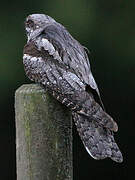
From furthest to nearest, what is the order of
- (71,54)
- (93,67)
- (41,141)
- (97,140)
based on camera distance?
(93,67) < (71,54) < (97,140) < (41,141)

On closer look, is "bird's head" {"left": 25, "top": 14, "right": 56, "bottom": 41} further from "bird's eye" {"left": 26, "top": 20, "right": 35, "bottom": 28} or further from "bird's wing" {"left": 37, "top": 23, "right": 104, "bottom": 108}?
"bird's wing" {"left": 37, "top": 23, "right": 104, "bottom": 108}

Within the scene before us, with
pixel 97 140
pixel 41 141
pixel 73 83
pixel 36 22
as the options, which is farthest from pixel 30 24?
pixel 41 141

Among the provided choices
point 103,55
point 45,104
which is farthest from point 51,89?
point 103,55

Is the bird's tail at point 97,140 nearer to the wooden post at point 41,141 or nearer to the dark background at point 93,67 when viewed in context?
the wooden post at point 41,141

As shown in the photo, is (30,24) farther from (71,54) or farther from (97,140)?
(97,140)

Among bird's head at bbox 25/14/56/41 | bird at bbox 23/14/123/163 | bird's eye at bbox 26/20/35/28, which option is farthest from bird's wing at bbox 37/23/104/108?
bird's eye at bbox 26/20/35/28

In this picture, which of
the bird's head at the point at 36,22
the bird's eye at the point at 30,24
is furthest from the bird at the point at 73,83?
the bird's eye at the point at 30,24
